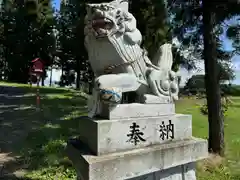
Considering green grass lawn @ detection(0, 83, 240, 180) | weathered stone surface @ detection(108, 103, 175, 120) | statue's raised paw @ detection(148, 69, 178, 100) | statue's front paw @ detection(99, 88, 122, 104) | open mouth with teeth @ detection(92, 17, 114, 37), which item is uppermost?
open mouth with teeth @ detection(92, 17, 114, 37)

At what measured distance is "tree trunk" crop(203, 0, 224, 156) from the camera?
4.36 m

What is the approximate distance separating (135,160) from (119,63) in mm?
900

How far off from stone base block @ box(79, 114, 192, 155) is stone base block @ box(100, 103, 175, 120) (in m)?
0.05

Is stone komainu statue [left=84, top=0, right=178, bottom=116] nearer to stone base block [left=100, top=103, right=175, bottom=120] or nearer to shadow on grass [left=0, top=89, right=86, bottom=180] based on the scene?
stone base block [left=100, top=103, right=175, bottom=120]

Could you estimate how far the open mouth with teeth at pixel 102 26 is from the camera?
7.00ft

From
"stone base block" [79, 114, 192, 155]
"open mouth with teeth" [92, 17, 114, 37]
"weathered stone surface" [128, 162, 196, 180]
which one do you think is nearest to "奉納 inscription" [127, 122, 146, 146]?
"stone base block" [79, 114, 192, 155]

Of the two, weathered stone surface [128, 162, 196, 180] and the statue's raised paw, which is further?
the statue's raised paw

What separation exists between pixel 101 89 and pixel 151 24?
2.61 meters

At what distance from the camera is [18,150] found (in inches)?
172

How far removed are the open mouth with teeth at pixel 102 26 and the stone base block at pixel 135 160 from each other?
107 centimetres

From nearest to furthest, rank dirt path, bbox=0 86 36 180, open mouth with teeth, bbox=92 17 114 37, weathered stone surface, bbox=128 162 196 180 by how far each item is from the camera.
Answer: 1. open mouth with teeth, bbox=92 17 114 37
2. weathered stone surface, bbox=128 162 196 180
3. dirt path, bbox=0 86 36 180

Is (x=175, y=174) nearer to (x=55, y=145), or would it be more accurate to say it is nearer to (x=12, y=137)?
(x=55, y=145)

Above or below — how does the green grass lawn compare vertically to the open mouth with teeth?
below

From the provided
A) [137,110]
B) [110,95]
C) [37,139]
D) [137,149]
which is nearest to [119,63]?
[110,95]
